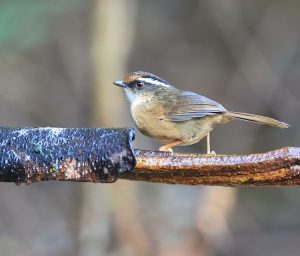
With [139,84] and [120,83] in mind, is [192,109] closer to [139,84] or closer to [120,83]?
[139,84]

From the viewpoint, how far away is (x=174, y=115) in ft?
17.0

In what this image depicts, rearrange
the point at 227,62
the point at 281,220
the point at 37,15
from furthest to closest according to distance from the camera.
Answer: the point at 227,62 < the point at 281,220 < the point at 37,15

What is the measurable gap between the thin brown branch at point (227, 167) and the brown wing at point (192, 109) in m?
1.37

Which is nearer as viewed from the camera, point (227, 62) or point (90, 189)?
point (90, 189)

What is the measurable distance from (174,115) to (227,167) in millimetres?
1605

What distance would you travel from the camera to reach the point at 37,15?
8469mm

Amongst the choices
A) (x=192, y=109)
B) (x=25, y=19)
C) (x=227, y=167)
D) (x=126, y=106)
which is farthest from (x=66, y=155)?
(x=126, y=106)

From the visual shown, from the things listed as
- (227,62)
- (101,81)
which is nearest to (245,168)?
(101,81)

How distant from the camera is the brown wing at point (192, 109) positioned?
5.15 meters

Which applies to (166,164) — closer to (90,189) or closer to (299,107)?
(90,189)

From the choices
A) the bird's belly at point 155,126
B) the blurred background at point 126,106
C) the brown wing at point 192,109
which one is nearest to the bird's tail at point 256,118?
the brown wing at point 192,109

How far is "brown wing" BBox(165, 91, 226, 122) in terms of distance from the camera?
515 centimetres

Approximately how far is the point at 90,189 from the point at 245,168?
533 centimetres

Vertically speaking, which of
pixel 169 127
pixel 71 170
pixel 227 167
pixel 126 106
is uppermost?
pixel 227 167
